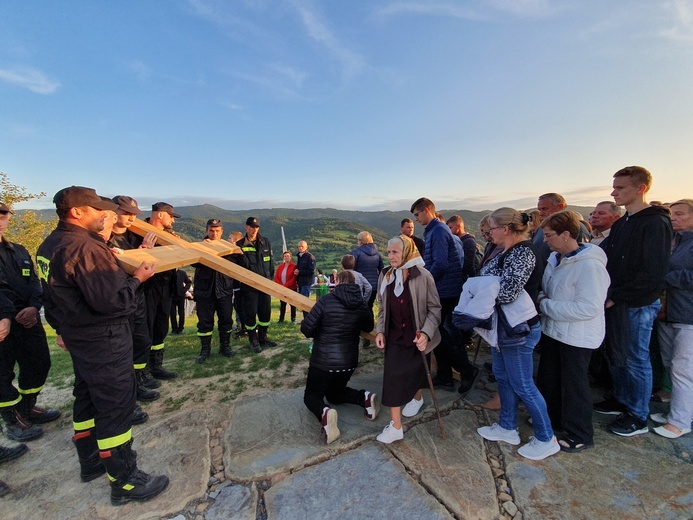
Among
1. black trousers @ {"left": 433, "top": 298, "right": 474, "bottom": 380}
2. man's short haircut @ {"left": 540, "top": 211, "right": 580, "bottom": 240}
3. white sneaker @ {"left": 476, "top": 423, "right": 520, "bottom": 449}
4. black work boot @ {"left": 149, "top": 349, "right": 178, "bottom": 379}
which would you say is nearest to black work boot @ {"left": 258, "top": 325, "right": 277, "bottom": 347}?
black work boot @ {"left": 149, "top": 349, "right": 178, "bottom": 379}

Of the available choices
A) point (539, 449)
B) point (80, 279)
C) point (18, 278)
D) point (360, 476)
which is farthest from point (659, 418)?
point (18, 278)

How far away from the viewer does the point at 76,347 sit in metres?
2.42

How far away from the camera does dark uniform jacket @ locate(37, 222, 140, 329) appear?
87.9 inches

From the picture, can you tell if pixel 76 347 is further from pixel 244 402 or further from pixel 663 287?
pixel 663 287

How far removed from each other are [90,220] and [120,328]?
0.91m

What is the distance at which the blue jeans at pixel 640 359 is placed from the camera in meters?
3.04

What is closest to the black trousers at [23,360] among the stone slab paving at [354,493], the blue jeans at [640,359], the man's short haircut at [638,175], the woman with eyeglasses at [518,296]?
the stone slab paving at [354,493]

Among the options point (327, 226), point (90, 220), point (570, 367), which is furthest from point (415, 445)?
point (327, 226)

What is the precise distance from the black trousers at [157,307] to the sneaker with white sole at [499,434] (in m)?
4.52

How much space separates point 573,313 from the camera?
2.69 m

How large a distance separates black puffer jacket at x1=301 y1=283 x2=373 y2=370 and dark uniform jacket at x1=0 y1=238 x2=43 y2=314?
10.7 feet

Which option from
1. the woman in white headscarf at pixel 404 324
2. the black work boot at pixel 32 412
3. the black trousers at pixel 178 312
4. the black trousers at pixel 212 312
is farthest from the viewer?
the black trousers at pixel 178 312

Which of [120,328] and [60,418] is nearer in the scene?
[120,328]

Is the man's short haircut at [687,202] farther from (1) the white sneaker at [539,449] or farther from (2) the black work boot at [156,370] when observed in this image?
(2) the black work boot at [156,370]
